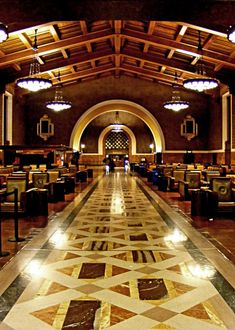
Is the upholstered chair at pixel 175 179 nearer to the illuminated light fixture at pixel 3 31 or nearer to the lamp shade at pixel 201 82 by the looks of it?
the lamp shade at pixel 201 82

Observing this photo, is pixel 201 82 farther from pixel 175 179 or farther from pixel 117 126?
pixel 117 126

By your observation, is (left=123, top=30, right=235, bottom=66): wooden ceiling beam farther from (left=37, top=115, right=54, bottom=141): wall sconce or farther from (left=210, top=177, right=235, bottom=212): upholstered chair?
(left=37, top=115, right=54, bottom=141): wall sconce

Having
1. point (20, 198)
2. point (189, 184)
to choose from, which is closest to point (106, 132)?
point (189, 184)

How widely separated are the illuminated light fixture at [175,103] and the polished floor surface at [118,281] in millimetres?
12687

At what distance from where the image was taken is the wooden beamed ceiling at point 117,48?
13.3 m

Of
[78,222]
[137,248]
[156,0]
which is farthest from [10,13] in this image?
[137,248]

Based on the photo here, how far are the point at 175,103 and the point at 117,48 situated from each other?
3.96 meters

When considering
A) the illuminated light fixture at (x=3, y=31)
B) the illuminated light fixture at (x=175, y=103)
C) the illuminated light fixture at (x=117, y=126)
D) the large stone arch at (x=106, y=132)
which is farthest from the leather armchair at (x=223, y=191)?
the large stone arch at (x=106, y=132)

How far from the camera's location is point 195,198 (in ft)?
24.3

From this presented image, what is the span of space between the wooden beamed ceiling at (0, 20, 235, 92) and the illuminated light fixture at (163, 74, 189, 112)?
5.41 feet

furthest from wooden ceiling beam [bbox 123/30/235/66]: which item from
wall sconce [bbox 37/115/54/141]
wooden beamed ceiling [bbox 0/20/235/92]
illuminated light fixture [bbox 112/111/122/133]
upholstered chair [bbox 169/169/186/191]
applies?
illuminated light fixture [bbox 112/111/122/133]

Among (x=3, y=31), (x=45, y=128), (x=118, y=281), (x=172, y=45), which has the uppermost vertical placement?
(x=172, y=45)

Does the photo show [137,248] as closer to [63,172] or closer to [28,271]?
[28,271]

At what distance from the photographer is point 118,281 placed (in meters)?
3.59
